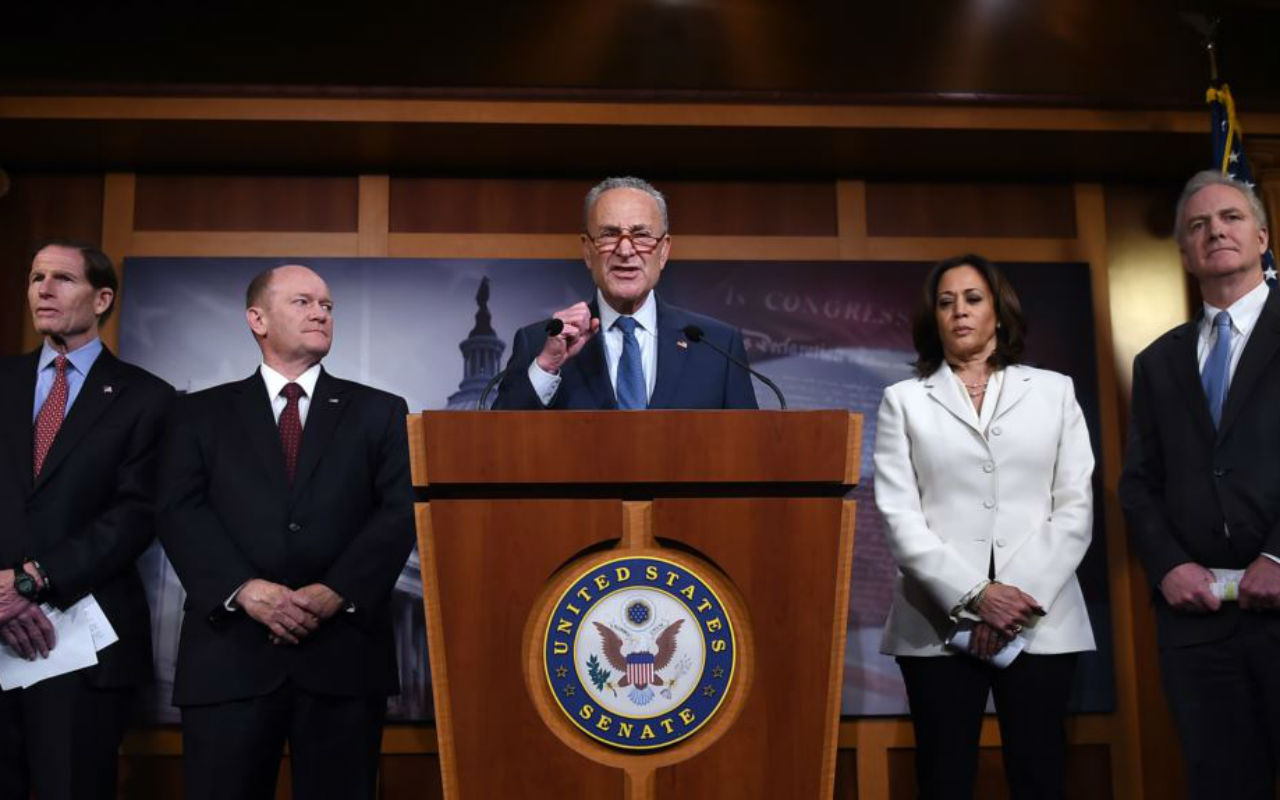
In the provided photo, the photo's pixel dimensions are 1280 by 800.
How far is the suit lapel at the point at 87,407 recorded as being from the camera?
289cm

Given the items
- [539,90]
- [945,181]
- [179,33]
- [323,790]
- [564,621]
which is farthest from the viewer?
[945,181]

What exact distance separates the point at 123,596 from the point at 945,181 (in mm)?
2902

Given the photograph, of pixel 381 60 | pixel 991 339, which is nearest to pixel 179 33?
pixel 381 60

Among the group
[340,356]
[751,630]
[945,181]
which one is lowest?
[751,630]

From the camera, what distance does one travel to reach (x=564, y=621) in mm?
1703

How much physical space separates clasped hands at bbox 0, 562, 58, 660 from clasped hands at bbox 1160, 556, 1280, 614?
244cm

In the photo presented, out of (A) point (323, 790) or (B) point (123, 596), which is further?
(B) point (123, 596)

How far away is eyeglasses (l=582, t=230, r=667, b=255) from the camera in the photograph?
7.88ft

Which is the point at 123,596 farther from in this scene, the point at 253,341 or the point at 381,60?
the point at 381,60

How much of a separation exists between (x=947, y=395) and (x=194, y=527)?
168 centimetres

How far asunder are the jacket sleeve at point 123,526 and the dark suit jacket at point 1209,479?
7.45ft

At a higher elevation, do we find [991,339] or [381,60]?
[381,60]

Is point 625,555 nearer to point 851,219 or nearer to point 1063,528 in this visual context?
point 1063,528

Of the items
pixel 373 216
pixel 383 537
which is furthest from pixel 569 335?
pixel 373 216
